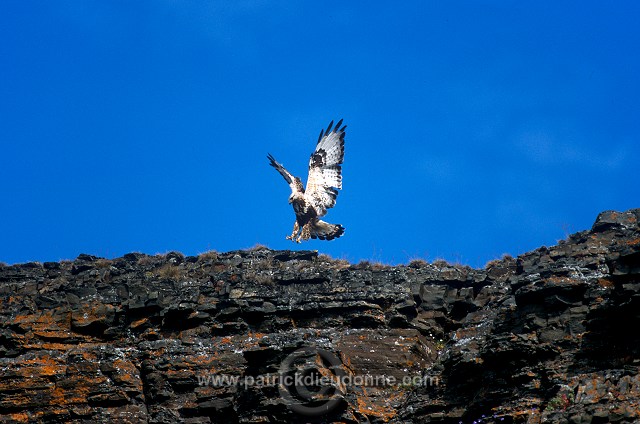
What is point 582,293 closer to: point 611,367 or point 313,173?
point 611,367

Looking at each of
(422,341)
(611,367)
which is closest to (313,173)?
(422,341)

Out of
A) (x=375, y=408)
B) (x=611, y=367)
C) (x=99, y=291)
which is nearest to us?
(x=611, y=367)

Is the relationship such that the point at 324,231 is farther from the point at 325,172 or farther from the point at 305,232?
the point at 325,172

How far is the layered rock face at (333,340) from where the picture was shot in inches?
653

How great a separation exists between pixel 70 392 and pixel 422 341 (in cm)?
735

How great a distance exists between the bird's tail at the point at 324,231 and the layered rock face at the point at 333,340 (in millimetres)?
3280

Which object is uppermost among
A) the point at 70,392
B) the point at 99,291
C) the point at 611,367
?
the point at 99,291

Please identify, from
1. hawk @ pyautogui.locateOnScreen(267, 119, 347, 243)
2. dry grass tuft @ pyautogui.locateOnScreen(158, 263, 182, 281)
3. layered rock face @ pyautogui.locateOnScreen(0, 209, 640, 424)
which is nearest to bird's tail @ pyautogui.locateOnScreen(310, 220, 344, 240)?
hawk @ pyautogui.locateOnScreen(267, 119, 347, 243)

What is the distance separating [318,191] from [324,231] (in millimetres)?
1244

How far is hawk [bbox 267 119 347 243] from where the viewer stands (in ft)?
93.9

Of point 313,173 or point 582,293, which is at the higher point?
point 313,173

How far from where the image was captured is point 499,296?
2156cm

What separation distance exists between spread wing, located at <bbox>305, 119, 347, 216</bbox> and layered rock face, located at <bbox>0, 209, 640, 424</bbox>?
142 inches

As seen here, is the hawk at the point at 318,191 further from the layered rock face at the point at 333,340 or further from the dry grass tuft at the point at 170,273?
the dry grass tuft at the point at 170,273
